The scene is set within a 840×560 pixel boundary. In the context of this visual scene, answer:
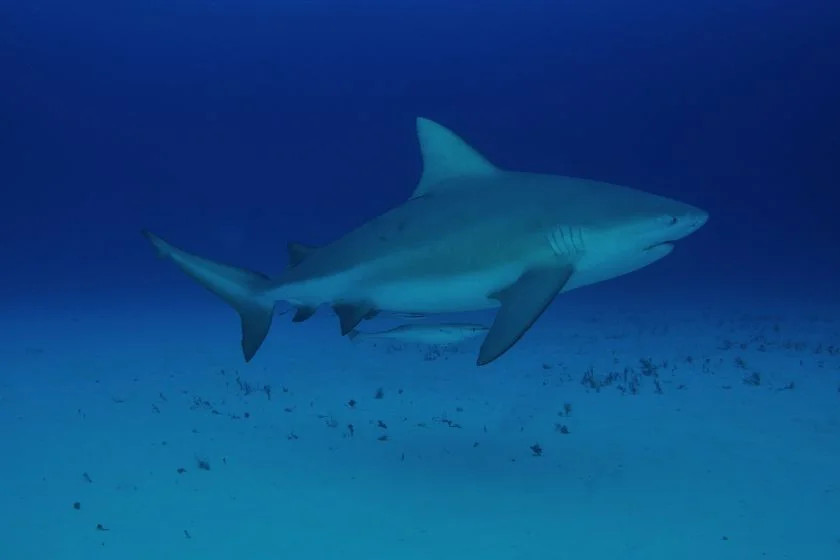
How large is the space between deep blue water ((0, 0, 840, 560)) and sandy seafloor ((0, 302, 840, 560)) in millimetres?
34

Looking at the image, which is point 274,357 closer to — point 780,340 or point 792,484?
point 792,484

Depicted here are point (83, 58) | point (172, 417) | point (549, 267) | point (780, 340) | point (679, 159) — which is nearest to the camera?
point (549, 267)

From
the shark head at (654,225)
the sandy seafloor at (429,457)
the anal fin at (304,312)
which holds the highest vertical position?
the shark head at (654,225)

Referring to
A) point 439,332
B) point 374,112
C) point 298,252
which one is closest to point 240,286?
point 298,252

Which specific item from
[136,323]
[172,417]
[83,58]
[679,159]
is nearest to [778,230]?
[679,159]

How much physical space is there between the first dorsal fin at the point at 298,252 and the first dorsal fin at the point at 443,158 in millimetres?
1170

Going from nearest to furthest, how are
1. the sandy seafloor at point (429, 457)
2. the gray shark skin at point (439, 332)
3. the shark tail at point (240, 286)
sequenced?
1. the sandy seafloor at point (429, 457)
2. the shark tail at point (240, 286)
3. the gray shark skin at point (439, 332)

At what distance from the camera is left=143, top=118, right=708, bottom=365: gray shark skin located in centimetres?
423

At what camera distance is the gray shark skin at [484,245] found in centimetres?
423

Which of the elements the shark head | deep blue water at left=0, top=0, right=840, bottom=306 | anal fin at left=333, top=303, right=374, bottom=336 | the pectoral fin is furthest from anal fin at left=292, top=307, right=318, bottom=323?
deep blue water at left=0, top=0, right=840, bottom=306

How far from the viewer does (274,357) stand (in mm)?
11234

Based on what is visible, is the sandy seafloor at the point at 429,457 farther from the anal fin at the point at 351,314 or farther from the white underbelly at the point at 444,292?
the white underbelly at the point at 444,292

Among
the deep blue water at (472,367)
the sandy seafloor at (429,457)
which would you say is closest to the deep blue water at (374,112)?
the deep blue water at (472,367)

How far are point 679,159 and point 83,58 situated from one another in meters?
88.5
